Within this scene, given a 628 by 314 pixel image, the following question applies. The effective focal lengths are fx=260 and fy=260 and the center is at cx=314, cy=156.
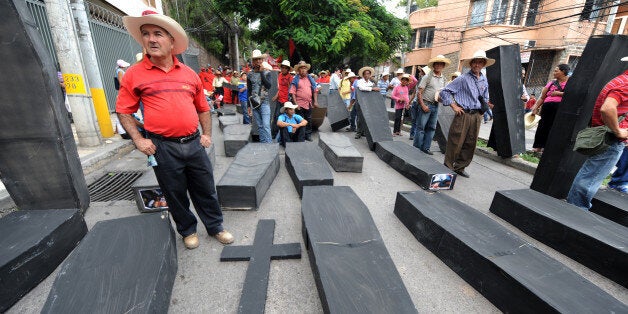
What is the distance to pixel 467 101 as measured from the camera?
3.99 metres

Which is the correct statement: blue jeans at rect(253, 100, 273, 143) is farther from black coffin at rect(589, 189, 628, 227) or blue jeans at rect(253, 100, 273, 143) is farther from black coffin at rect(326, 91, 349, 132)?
black coffin at rect(589, 189, 628, 227)

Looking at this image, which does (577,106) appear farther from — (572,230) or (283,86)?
(283,86)

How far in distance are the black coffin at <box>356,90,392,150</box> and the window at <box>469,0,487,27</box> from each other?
48.5 feet

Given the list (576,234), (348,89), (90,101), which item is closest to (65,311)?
(576,234)

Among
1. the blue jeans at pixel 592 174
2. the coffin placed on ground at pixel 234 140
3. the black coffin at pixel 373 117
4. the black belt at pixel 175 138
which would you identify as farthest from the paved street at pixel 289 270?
the black coffin at pixel 373 117

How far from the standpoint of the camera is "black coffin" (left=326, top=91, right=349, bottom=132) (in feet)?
24.4

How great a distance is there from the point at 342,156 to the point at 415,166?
117 centimetres

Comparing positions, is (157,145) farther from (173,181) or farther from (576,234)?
(576,234)

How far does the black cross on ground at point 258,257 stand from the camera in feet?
6.22

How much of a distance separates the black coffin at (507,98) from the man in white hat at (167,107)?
17.4ft

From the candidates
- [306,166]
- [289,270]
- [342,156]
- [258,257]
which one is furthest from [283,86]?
[289,270]

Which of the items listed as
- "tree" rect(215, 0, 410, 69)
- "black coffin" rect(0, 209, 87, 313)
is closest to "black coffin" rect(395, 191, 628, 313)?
"black coffin" rect(0, 209, 87, 313)

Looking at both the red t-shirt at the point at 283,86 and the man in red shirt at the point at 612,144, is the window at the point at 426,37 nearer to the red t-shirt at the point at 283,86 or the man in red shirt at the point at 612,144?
the red t-shirt at the point at 283,86

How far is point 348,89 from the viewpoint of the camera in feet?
27.5
